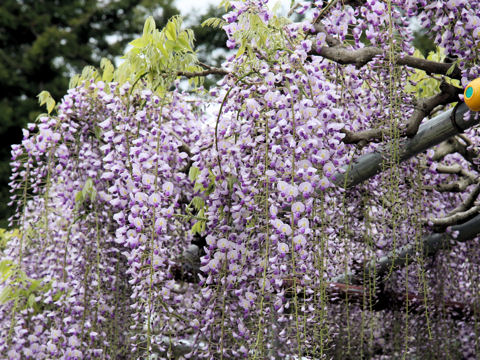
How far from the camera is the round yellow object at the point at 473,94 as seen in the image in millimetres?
2340

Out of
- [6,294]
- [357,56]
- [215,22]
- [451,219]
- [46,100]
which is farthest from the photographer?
[451,219]

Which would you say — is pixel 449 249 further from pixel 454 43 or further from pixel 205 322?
pixel 205 322

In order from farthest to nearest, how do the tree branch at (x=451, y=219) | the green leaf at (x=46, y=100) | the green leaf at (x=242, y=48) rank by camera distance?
the tree branch at (x=451, y=219)
the green leaf at (x=46, y=100)
the green leaf at (x=242, y=48)

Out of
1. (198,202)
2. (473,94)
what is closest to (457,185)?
(473,94)

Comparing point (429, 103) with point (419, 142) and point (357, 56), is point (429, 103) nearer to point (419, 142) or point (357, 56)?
point (419, 142)

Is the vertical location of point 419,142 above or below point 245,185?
above

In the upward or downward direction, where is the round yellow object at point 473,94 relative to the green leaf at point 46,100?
downward

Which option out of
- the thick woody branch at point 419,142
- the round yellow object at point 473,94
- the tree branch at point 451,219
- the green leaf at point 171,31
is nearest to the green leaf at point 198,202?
the thick woody branch at point 419,142

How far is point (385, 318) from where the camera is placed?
459cm

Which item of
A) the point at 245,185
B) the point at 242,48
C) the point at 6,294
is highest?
the point at 242,48

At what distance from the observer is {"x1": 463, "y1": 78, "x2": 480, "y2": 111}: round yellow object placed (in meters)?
2.34

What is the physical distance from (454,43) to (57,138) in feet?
6.34

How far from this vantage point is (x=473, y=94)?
2.35 meters

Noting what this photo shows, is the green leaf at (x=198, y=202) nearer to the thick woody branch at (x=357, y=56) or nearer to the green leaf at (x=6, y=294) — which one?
the thick woody branch at (x=357, y=56)
